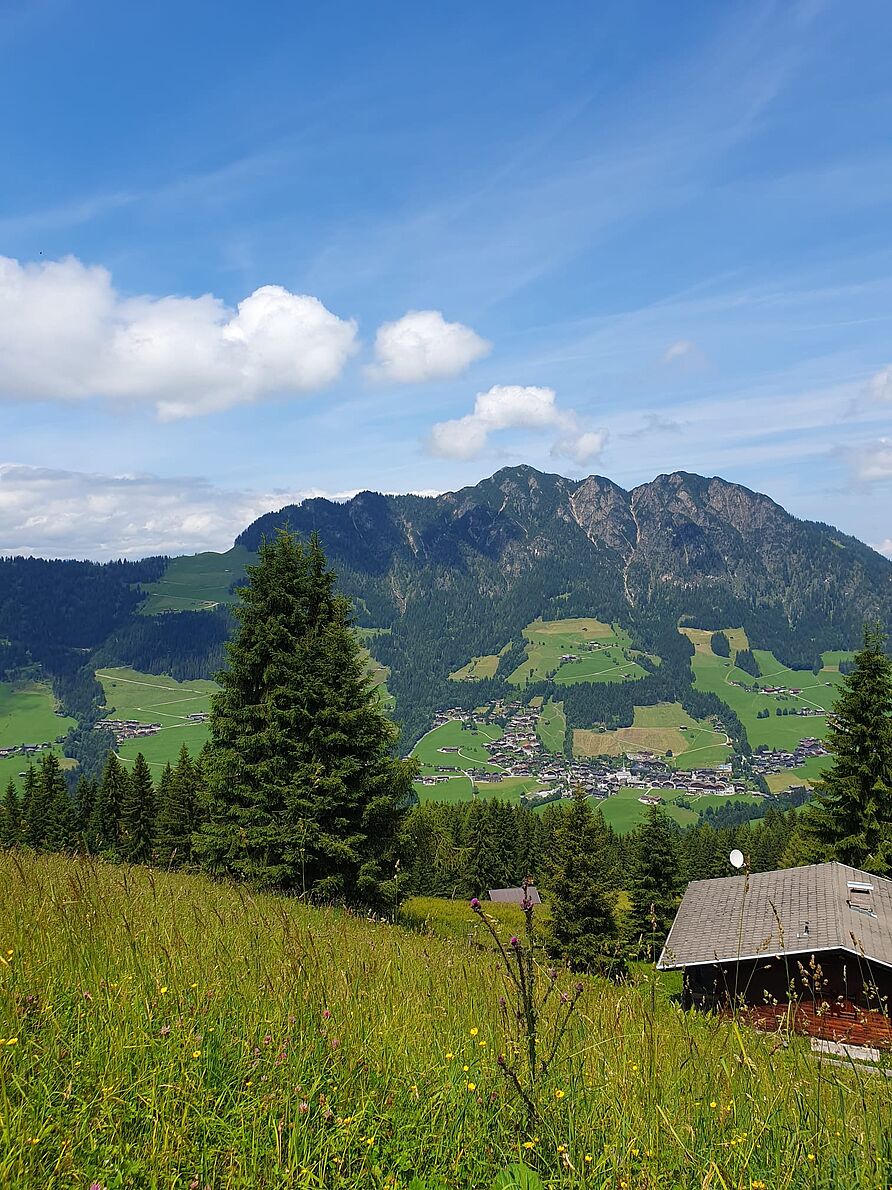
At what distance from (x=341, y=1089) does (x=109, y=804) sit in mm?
61469

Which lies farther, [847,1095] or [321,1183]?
[847,1095]

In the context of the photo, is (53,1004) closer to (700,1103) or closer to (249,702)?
(700,1103)

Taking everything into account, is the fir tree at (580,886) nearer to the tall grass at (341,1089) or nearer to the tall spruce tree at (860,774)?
the tall spruce tree at (860,774)

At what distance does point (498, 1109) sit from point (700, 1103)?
107 cm

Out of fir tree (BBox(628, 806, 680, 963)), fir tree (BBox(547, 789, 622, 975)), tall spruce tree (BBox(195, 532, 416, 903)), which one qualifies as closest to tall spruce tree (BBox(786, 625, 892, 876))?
fir tree (BBox(547, 789, 622, 975))

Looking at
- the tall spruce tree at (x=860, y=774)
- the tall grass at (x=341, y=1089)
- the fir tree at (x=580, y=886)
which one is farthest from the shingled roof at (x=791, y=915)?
the tall grass at (x=341, y=1089)

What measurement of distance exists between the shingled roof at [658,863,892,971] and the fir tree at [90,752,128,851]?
42591 mm

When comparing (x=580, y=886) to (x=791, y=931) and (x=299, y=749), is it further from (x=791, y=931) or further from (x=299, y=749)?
(x=299, y=749)

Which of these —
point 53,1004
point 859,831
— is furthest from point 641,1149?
point 859,831

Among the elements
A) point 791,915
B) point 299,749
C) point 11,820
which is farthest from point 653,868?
point 11,820

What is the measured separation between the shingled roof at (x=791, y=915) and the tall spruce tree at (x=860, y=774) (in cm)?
738

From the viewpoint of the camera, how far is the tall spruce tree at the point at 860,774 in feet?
103

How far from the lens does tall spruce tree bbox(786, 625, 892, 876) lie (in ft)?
103

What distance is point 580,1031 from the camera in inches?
172
